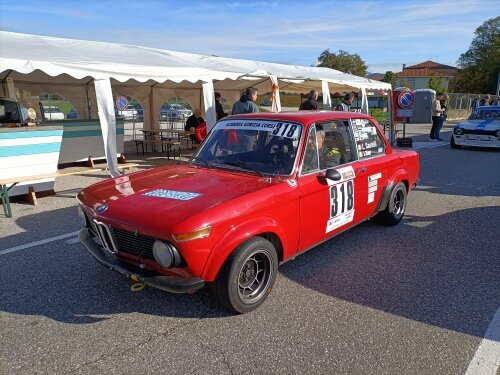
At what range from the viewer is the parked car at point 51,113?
1153cm

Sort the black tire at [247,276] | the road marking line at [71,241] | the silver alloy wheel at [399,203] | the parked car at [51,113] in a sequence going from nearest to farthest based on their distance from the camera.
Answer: the black tire at [247,276]
the road marking line at [71,241]
the silver alloy wheel at [399,203]
the parked car at [51,113]

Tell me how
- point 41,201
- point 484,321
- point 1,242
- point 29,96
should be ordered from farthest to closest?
point 29,96 < point 41,201 < point 1,242 < point 484,321

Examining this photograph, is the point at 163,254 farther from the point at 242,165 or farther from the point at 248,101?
the point at 248,101

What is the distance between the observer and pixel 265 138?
3.98 meters

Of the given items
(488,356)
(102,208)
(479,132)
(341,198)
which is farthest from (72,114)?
(479,132)

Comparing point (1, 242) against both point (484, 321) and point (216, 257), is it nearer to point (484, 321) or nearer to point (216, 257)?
point (216, 257)

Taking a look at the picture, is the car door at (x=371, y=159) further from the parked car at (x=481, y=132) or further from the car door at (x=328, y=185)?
the parked car at (x=481, y=132)

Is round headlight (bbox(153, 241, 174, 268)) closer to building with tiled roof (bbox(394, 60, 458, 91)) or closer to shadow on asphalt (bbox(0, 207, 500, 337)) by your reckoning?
shadow on asphalt (bbox(0, 207, 500, 337))

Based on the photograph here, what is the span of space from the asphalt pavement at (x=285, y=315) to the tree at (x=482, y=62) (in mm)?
62482

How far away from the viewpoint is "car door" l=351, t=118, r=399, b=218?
4.57 meters

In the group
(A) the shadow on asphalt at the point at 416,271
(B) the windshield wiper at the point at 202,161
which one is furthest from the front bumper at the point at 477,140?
(B) the windshield wiper at the point at 202,161

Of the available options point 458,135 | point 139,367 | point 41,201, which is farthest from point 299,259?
point 458,135

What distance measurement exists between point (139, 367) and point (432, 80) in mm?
60691

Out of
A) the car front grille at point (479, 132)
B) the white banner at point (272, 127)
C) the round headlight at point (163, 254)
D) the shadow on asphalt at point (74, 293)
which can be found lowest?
the shadow on asphalt at point (74, 293)
